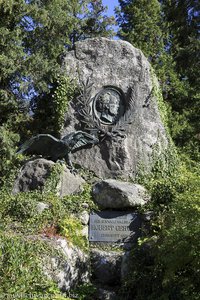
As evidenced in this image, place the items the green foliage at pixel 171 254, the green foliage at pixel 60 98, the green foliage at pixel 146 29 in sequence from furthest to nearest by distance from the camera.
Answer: the green foliage at pixel 146 29
the green foliage at pixel 60 98
the green foliage at pixel 171 254

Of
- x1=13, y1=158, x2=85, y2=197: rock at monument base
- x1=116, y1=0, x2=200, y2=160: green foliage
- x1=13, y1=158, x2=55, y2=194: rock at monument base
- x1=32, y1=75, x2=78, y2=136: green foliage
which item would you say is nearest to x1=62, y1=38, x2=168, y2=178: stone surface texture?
x1=32, y1=75, x2=78, y2=136: green foliage

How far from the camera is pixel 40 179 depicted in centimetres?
1011

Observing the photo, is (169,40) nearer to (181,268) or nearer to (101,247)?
(101,247)

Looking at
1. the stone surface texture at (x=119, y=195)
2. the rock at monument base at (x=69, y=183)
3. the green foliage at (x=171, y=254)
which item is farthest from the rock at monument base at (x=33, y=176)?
the green foliage at (x=171, y=254)

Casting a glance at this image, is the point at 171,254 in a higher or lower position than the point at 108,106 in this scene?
lower

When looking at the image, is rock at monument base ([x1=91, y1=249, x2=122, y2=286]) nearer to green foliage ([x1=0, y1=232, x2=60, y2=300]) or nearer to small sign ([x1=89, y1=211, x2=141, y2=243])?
small sign ([x1=89, y1=211, x2=141, y2=243])

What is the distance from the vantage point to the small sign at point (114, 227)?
361 inches

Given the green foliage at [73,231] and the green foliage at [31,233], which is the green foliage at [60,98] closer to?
the green foliage at [31,233]

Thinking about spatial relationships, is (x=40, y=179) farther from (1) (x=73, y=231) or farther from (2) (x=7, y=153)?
(2) (x=7, y=153)

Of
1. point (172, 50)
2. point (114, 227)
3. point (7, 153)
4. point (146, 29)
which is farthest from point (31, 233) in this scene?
point (172, 50)

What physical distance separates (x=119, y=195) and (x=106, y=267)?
4.86 feet

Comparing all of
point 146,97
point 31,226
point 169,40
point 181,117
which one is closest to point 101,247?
point 31,226

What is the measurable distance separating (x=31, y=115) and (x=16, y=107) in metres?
0.54

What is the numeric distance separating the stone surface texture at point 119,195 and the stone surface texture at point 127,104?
4.46 ft
